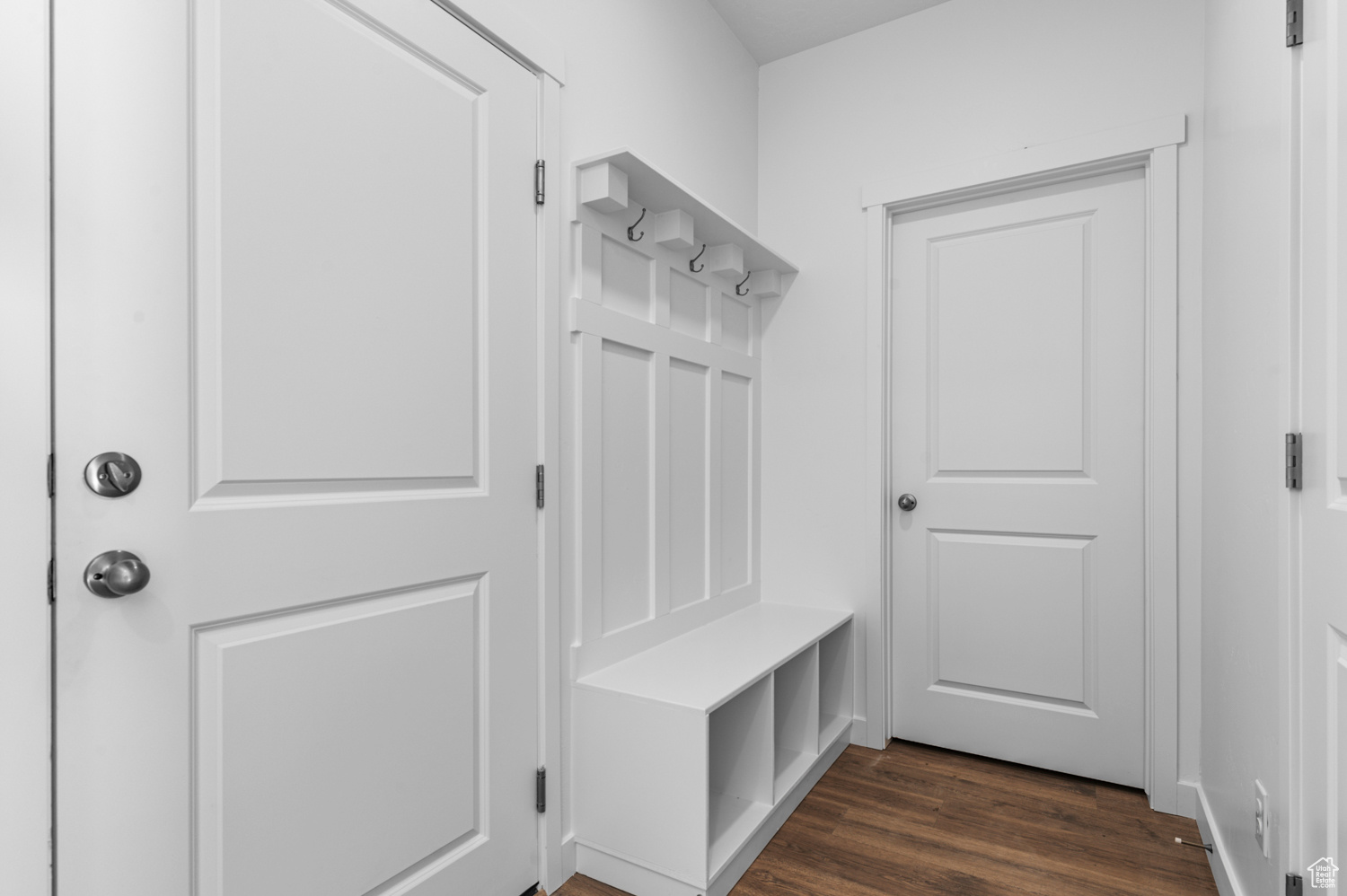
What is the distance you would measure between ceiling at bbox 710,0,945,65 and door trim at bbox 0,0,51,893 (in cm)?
213

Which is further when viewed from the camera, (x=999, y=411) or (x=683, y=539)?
(x=999, y=411)

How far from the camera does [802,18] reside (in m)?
2.54

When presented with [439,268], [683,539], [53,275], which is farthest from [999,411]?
[53,275]

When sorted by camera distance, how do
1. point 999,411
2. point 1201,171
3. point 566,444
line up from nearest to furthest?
1. point 566,444
2. point 1201,171
3. point 999,411

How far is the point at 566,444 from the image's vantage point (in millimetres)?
1774

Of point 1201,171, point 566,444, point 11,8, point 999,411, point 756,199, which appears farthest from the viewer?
point 756,199

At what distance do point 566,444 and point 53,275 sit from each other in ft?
3.38

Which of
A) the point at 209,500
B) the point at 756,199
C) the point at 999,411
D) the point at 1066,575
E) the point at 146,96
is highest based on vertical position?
the point at 756,199

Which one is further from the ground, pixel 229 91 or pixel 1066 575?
pixel 229 91

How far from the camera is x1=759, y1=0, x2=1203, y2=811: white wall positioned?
6.85ft

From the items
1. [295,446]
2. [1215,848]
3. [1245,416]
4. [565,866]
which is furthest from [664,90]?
[1215,848]

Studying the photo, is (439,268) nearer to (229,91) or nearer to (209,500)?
(229,91)

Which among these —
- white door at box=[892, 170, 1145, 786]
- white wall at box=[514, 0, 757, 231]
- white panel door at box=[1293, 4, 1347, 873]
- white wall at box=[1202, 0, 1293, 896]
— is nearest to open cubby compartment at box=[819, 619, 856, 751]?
white door at box=[892, 170, 1145, 786]

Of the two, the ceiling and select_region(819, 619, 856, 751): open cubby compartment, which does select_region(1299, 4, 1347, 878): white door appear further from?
the ceiling
